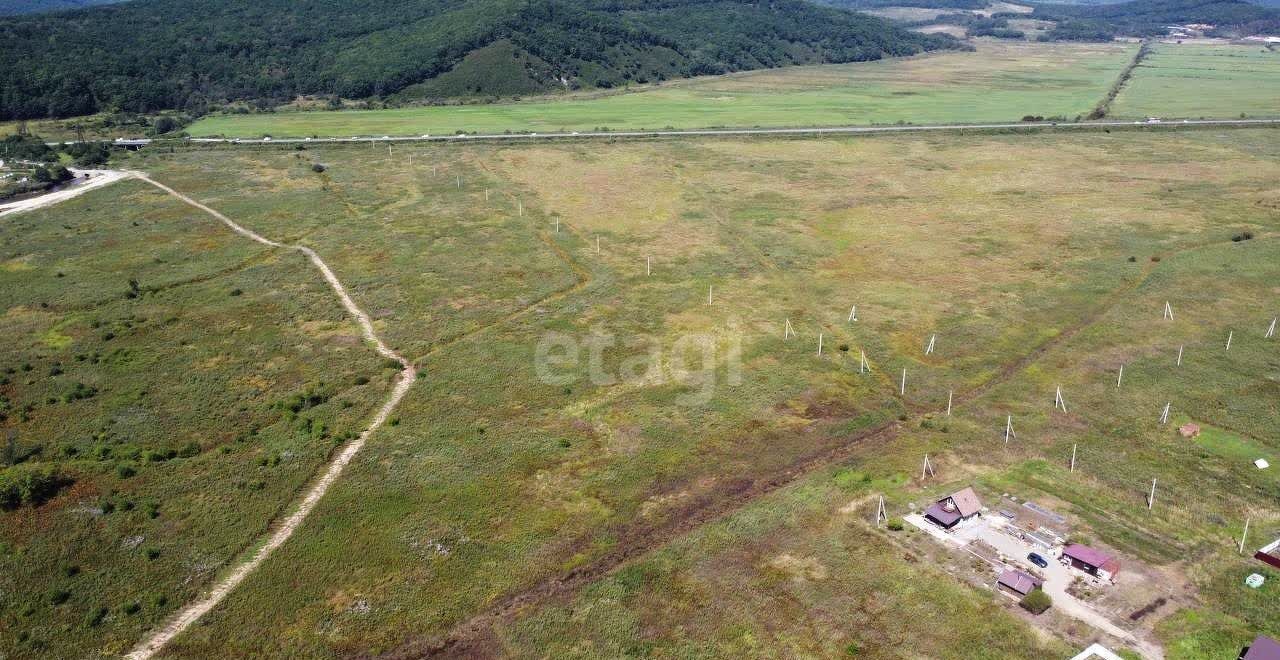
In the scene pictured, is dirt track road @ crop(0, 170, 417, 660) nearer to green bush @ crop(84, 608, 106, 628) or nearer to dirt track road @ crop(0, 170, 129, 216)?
green bush @ crop(84, 608, 106, 628)

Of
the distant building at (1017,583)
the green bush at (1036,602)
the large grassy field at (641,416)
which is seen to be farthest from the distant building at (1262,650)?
the distant building at (1017,583)

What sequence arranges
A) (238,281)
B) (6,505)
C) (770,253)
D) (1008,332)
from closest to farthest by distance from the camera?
(6,505), (1008,332), (238,281), (770,253)

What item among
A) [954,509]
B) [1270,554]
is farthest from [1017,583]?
[1270,554]

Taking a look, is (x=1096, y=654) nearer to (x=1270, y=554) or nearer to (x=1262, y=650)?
(x=1262, y=650)

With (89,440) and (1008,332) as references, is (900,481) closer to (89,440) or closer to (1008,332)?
(1008,332)

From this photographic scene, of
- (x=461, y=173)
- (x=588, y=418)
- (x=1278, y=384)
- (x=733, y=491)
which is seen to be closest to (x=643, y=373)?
(x=588, y=418)

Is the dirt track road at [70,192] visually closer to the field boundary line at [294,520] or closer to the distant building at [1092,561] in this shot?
the field boundary line at [294,520]

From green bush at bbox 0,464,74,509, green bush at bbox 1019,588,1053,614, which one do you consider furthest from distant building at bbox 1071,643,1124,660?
green bush at bbox 0,464,74,509
